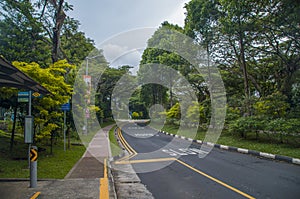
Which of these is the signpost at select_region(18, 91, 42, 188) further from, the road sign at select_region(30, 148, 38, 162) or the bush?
the bush

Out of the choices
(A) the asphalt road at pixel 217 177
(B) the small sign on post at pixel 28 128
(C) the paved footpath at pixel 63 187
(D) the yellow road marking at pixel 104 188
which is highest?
(B) the small sign on post at pixel 28 128

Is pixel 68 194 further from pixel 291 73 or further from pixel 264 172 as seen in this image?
pixel 291 73

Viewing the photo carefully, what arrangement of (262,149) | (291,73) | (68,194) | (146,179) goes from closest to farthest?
(68,194), (146,179), (262,149), (291,73)

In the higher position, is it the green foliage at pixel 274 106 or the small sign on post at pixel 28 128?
the green foliage at pixel 274 106

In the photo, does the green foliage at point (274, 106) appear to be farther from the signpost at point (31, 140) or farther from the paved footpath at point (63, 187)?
the signpost at point (31, 140)

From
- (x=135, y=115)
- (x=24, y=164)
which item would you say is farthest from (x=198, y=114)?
(x=135, y=115)

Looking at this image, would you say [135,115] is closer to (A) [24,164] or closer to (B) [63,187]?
(A) [24,164]

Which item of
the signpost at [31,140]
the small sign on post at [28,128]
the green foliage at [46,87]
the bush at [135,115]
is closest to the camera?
the signpost at [31,140]

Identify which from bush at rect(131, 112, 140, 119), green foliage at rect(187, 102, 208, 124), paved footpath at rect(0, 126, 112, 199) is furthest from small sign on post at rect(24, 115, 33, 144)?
bush at rect(131, 112, 140, 119)

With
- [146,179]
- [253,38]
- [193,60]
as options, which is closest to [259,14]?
[253,38]

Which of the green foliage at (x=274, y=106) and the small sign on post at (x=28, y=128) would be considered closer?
the small sign on post at (x=28, y=128)

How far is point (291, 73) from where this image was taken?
17.5 meters

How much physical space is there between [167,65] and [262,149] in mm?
17051

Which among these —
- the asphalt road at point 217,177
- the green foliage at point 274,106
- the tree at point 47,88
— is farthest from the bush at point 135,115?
the tree at point 47,88
